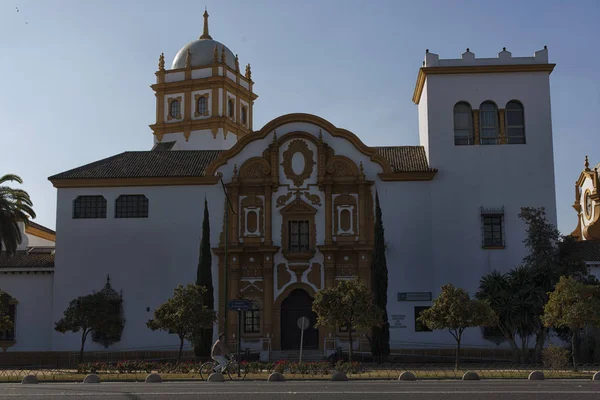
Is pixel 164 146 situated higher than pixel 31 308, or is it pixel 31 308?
pixel 164 146

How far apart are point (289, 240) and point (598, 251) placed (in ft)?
51.3

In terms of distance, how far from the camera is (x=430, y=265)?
133 ft

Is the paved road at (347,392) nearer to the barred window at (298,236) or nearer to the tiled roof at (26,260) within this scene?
the barred window at (298,236)

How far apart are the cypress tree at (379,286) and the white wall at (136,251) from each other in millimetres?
8216

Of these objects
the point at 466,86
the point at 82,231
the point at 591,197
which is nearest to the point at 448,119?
the point at 466,86

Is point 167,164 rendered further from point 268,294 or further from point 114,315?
point 268,294

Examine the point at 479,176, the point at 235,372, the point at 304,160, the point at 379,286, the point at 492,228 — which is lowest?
the point at 235,372

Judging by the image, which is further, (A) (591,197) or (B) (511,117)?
(A) (591,197)

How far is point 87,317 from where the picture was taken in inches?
1473

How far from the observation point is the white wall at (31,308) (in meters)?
42.3

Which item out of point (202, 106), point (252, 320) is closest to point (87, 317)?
point (252, 320)

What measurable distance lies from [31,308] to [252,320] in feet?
39.3

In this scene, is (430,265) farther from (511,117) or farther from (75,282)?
(75,282)

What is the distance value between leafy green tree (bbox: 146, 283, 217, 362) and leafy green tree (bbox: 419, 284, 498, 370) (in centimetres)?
943
